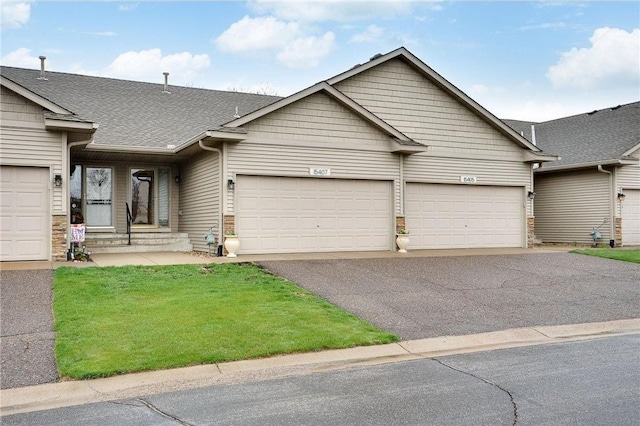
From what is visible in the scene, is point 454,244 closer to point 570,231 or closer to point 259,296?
point 570,231

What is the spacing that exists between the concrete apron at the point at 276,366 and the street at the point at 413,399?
0.74 ft

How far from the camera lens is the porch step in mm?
15562

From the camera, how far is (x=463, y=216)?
18156 mm

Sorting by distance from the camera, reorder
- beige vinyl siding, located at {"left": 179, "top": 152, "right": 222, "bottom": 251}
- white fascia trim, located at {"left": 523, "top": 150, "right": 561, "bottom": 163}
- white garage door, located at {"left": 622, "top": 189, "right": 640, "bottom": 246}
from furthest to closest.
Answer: white garage door, located at {"left": 622, "top": 189, "right": 640, "bottom": 246}, white fascia trim, located at {"left": 523, "top": 150, "right": 561, "bottom": 163}, beige vinyl siding, located at {"left": 179, "top": 152, "right": 222, "bottom": 251}

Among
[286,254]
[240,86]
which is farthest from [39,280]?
[240,86]

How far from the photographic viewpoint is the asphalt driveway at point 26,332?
18.3 ft

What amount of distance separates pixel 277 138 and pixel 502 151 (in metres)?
8.40

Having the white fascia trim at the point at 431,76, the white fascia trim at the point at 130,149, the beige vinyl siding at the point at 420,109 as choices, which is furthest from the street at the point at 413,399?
the white fascia trim at the point at 431,76

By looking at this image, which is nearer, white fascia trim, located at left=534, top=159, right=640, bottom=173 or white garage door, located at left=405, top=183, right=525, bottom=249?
white garage door, located at left=405, top=183, right=525, bottom=249

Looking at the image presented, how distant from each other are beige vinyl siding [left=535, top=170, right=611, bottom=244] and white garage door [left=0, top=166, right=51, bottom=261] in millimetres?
19059

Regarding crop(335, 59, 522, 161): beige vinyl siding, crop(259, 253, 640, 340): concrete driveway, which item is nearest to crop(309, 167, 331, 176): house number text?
crop(259, 253, 640, 340): concrete driveway

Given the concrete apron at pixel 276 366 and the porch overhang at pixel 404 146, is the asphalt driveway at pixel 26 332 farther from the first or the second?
Answer: the porch overhang at pixel 404 146

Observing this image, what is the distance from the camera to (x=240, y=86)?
4478cm

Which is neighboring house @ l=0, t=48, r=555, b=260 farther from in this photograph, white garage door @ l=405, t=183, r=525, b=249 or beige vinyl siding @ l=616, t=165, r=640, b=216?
beige vinyl siding @ l=616, t=165, r=640, b=216
